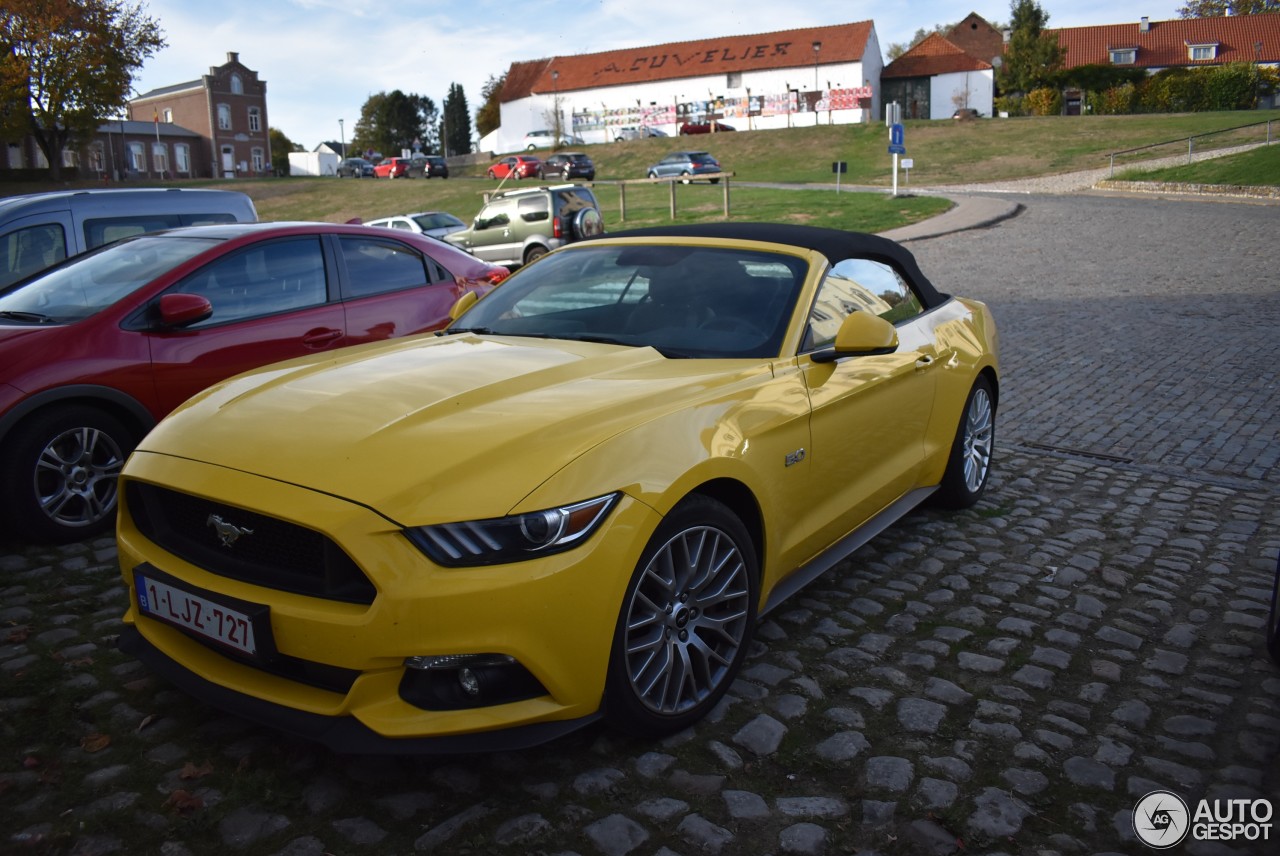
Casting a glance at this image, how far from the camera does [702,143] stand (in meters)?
64.9

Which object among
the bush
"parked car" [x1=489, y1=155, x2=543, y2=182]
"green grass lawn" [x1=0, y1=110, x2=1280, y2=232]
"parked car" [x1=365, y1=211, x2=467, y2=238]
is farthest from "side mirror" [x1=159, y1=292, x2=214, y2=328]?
the bush

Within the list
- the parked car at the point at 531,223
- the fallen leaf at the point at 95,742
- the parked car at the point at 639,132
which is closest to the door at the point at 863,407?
the fallen leaf at the point at 95,742

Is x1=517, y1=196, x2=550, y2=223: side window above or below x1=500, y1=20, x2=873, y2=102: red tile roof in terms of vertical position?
below

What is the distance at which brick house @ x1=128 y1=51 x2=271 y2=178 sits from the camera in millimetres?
88500

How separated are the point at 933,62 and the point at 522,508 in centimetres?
8679

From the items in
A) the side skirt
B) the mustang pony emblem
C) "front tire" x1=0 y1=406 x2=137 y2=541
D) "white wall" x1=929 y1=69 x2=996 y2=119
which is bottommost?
the side skirt

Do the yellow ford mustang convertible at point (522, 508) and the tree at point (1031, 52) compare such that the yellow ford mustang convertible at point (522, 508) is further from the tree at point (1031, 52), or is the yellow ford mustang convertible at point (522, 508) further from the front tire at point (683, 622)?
the tree at point (1031, 52)

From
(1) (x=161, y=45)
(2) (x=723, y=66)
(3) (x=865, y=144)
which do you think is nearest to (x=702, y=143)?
(3) (x=865, y=144)

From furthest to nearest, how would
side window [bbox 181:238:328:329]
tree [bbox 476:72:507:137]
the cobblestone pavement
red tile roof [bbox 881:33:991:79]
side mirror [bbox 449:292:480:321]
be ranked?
tree [bbox 476:72:507:137] < red tile roof [bbox 881:33:991:79] < side window [bbox 181:238:328:329] < side mirror [bbox 449:292:480:321] < the cobblestone pavement

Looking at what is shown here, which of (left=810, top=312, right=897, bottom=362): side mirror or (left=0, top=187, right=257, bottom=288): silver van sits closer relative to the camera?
(left=810, top=312, right=897, bottom=362): side mirror

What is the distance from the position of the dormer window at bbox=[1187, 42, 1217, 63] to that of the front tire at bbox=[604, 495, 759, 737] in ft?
315

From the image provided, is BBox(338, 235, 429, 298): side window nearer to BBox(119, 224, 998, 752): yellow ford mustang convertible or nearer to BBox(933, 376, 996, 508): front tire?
BBox(119, 224, 998, 752): yellow ford mustang convertible

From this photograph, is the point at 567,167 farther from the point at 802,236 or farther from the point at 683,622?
the point at 683,622

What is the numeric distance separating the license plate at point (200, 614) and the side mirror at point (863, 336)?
7.32 ft
